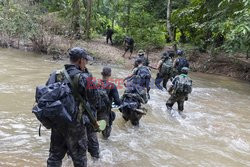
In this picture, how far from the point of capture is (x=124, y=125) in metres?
8.06

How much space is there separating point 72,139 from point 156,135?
367 centimetres

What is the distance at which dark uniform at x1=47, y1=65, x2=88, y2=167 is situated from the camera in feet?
13.8

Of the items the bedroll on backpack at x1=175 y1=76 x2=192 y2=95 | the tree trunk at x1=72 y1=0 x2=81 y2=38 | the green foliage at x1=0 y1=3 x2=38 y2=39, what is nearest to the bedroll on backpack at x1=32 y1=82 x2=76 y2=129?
the bedroll on backpack at x1=175 y1=76 x2=192 y2=95

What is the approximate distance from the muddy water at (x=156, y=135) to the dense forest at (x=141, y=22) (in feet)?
13.2

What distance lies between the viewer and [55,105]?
391 centimetres

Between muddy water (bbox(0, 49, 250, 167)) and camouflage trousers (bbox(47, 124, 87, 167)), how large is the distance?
1.09 metres

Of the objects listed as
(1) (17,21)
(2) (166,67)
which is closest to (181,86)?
(2) (166,67)

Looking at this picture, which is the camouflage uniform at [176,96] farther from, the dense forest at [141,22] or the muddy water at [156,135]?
the dense forest at [141,22]

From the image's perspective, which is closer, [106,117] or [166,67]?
[106,117]

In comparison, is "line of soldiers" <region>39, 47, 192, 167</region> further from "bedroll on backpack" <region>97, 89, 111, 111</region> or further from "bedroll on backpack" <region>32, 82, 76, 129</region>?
"bedroll on backpack" <region>32, 82, 76, 129</region>

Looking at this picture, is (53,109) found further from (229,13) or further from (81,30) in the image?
(81,30)

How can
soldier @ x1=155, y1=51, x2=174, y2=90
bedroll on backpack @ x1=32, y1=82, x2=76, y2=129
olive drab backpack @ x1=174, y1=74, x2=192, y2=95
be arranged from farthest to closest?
1. soldier @ x1=155, y1=51, x2=174, y2=90
2. olive drab backpack @ x1=174, y1=74, x2=192, y2=95
3. bedroll on backpack @ x1=32, y1=82, x2=76, y2=129

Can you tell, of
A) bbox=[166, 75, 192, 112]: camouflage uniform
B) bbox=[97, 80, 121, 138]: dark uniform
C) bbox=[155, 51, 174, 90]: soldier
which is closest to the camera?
bbox=[97, 80, 121, 138]: dark uniform

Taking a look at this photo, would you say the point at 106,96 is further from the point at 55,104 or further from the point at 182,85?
the point at 182,85
